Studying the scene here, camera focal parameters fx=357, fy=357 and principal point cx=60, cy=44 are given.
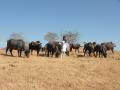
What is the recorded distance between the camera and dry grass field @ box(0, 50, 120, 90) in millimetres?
22406

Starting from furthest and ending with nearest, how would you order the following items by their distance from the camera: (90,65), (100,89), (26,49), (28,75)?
(26,49)
(90,65)
(28,75)
(100,89)

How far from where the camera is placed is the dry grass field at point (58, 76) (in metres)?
22.4

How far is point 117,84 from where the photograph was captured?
78.8 feet

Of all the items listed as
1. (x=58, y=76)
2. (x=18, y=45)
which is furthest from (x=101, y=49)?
(x=58, y=76)

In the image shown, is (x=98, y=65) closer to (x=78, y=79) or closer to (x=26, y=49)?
(x=78, y=79)

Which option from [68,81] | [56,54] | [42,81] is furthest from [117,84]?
[56,54]

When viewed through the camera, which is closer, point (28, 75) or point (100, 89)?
point (100, 89)

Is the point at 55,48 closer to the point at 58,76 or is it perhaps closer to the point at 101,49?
the point at 101,49

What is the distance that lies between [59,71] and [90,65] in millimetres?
4078

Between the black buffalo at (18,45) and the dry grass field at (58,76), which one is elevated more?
the black buffalo at (18,45)

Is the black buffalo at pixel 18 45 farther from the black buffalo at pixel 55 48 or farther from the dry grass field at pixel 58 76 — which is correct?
the dry grass field at pixel 58 76

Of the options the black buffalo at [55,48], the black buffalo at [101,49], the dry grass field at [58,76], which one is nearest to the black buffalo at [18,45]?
the black buffalo at [55,48]

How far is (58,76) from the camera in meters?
24.5

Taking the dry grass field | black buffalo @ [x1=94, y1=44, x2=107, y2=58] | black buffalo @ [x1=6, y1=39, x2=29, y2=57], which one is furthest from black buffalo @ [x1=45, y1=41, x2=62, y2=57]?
the dry grass field
